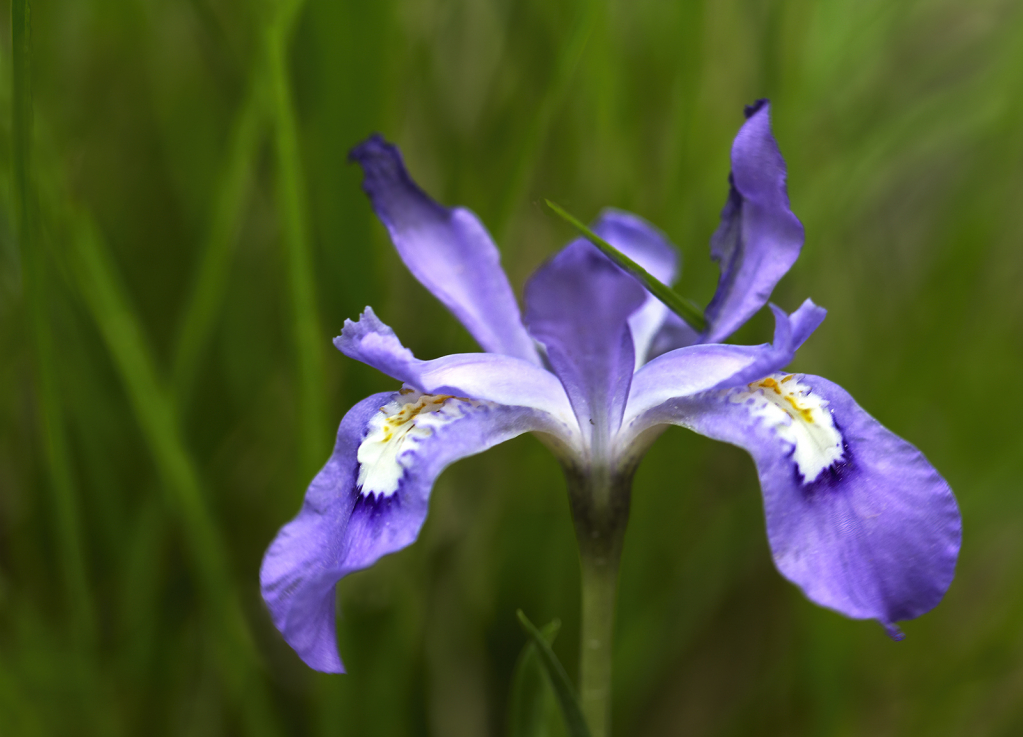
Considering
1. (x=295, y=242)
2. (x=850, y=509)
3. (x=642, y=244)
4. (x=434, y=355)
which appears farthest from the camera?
(x=434, y=355)

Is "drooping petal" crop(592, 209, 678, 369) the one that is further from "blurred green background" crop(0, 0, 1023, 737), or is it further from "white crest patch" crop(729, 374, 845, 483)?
"white crest patch" crop(729, 374, 845, 483)

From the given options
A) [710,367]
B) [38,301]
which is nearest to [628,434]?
[710,367]

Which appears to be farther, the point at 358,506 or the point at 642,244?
the point at 642,244

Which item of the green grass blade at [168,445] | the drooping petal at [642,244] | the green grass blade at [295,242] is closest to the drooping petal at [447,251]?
the green grass blade at [295,242]

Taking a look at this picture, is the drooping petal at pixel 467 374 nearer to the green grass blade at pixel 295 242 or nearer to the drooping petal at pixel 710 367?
the drooping petal at pixel 710 367

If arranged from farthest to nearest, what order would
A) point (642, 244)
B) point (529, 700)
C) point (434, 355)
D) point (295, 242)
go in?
point (434, 355)
point (642, 244)
point (295, 242)
point (529, 700)

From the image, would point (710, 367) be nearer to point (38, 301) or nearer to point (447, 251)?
point (447, 251)

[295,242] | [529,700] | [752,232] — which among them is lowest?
[529,700]
